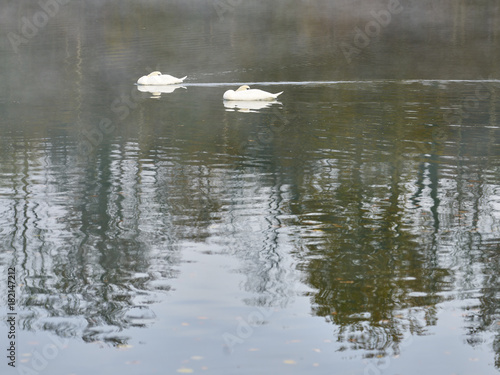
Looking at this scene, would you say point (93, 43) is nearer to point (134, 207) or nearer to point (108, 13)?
point (108, 13)

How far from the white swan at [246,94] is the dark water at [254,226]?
0.59 m

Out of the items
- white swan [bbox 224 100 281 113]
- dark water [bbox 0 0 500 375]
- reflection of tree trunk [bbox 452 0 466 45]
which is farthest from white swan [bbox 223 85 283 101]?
reflection of tree trunk [bbox 452 0 466 45]

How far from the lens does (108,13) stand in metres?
84.5

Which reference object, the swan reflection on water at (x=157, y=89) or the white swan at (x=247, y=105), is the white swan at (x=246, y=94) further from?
the swan reflection on water at (x=157, y=89)

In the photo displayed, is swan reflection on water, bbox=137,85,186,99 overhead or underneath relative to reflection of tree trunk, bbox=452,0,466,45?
underneath

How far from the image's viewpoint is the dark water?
11.4 metres

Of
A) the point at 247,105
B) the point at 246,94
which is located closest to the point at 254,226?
the point at 247,105

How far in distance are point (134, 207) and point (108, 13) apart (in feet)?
227

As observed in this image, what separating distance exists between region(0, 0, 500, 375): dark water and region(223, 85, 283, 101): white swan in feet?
1.94

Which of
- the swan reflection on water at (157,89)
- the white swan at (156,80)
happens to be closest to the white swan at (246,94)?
the swan reflection on water at (157,89)

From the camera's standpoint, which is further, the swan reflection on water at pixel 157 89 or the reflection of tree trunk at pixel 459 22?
the reflection of tree trunk at pixel 459 22

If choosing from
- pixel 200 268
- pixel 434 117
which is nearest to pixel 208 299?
pixel 200 268

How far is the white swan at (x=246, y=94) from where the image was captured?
115 feet

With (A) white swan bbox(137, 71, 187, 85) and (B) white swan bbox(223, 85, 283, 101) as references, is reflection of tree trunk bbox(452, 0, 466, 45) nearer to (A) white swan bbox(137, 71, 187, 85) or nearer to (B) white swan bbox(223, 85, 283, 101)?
(A) white swan bbox(137, 71, 187, 85)
